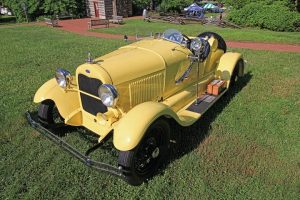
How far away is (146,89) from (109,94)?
88cm

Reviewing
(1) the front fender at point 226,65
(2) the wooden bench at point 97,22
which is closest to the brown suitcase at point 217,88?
(1) the front fender at point 226,65

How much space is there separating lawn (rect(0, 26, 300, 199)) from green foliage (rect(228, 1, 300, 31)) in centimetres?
1458

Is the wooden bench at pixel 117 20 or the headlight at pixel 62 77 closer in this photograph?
the headlight at pixel 62 77

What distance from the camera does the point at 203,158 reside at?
4.38 m

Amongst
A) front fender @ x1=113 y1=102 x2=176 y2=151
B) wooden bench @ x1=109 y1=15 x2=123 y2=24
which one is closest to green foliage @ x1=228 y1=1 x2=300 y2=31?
wooden bench @ x1=109 y1=15 x2=123 y2=24

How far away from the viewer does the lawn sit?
3.74 m

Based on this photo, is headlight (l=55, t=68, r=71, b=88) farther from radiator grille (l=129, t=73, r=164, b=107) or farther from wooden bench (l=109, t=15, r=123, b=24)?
wooden bench (l=109, t=15, r=123, b=24)

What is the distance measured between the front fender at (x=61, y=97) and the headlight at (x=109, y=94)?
1075mm

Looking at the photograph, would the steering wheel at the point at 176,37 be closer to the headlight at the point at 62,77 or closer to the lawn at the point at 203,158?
the lawn at the point at 203,158

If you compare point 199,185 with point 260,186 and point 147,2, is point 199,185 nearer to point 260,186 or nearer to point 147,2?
point 260,186

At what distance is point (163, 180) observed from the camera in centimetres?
392

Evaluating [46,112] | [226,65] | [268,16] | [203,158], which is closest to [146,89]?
[203,158]

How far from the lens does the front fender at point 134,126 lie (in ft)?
11.1

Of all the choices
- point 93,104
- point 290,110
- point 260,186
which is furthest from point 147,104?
point 290,110
